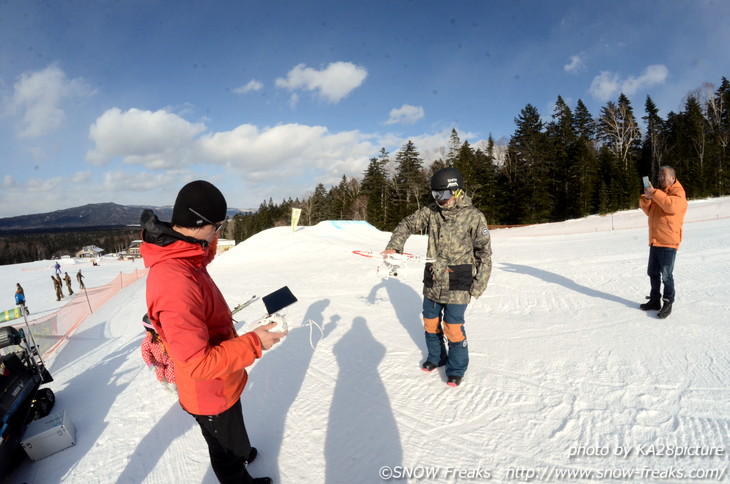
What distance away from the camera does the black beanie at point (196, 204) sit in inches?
67.5

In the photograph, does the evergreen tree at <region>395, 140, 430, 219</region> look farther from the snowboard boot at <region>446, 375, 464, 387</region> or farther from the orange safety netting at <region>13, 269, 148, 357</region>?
the snowboard boot at <region>446, 375, 464, 387</region>

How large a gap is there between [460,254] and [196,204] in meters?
2.36

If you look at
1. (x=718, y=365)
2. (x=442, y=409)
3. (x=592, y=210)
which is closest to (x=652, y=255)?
(x=718, y=365)

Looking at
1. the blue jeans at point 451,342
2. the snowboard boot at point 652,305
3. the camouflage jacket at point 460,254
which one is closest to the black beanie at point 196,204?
the camouflage jacket at point 460,254

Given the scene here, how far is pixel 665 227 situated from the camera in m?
4.21

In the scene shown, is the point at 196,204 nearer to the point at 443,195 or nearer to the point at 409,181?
the point at 443,195

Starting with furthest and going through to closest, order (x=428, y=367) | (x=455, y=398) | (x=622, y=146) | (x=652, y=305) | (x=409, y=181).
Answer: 1. (x=409, y=181)
2. (x=622, y=146)
3. (x=652, y=305)
4. (x=428, y=367)
5. (x=455, y=398)

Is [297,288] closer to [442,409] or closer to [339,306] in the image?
[339,306]

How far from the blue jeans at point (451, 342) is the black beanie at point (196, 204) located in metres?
2.31

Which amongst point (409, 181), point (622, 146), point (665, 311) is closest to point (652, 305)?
point (665, 311)

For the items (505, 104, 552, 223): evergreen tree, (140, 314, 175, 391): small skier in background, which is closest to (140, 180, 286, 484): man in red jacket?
(140, 314, 175, 391): small skier in background

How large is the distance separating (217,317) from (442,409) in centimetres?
218

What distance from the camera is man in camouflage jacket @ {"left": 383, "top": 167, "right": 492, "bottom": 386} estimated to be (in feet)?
10.1

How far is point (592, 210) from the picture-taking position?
28266 millimetres
